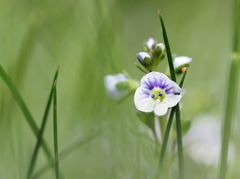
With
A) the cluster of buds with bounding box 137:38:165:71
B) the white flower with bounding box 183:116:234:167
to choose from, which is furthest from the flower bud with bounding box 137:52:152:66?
the white flower with bounding box 183:116:234:167

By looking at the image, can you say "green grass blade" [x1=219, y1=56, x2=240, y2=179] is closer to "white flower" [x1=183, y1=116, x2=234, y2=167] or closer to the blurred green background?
the blurred green background

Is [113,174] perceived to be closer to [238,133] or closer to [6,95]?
[6,95]

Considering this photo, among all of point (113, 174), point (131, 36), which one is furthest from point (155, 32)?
point (113, 174)

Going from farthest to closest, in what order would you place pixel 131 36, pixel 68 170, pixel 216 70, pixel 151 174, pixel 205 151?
pixel 131 36 → pixel 216 70 → pixel 205 151 → pixel 68 170 → pixel 151 174

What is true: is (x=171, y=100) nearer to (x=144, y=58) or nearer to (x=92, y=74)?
(x=144, y=58)

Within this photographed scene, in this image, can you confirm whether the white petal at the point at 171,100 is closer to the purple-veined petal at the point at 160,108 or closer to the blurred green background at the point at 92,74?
the purple-veined petal at the point at 160,108

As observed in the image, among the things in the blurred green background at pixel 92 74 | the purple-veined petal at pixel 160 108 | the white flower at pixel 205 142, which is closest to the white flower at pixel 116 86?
the blurred green background at pixel 92 74
